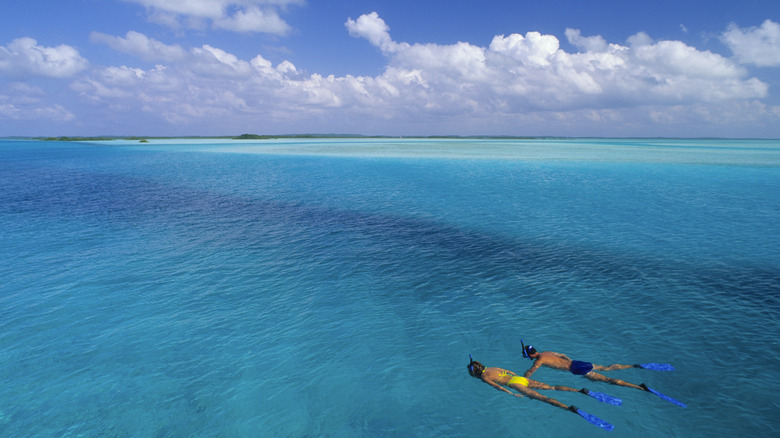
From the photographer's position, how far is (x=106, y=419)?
33.8 feet

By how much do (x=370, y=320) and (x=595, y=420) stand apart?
323 inches

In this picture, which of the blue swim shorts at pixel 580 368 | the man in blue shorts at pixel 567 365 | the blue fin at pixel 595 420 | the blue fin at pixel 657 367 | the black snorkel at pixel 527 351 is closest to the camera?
the blue fin at pixel 595 420

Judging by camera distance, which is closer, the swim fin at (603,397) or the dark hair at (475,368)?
the swim fin at (603,397)

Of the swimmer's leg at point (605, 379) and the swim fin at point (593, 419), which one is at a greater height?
the swimmer's leg at point (605, 379)

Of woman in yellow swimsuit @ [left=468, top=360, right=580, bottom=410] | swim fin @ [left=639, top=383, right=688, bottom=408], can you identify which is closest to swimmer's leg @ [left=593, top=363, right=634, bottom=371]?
swim fin @ [left=639, top=383, right=688, bottom=408]

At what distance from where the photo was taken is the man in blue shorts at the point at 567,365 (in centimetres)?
1176

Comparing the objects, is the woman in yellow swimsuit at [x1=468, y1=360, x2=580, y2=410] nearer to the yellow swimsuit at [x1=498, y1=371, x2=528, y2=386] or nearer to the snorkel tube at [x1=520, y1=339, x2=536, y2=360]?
the yellow swimsuit at [x1=498, y1=371, x2=528, y2=386]

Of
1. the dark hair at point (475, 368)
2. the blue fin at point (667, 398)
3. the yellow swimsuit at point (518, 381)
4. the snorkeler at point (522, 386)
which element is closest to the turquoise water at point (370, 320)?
the blue fin at point (667, 398)

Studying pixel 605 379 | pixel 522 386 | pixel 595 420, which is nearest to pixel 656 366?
pixel 605 379

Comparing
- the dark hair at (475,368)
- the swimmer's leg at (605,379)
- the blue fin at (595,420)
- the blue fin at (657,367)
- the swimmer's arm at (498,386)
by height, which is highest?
the dark hair at (475,368)

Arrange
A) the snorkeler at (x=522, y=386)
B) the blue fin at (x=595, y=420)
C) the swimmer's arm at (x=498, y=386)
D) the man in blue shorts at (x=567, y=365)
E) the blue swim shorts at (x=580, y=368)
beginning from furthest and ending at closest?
the blue swim shorts at (x=580, y=368) → the man in blue shorts at (x=567, y=365) → the swimmer's arm at (x=498, y=386) → the snorkeler at (x=522, y=386) → the blue fin at (x=595, y=420)

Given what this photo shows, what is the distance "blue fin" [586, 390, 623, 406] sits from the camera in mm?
10797

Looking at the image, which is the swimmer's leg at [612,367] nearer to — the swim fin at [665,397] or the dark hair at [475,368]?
the swim fin at [665,397]

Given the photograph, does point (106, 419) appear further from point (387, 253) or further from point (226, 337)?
point (387, 253)
